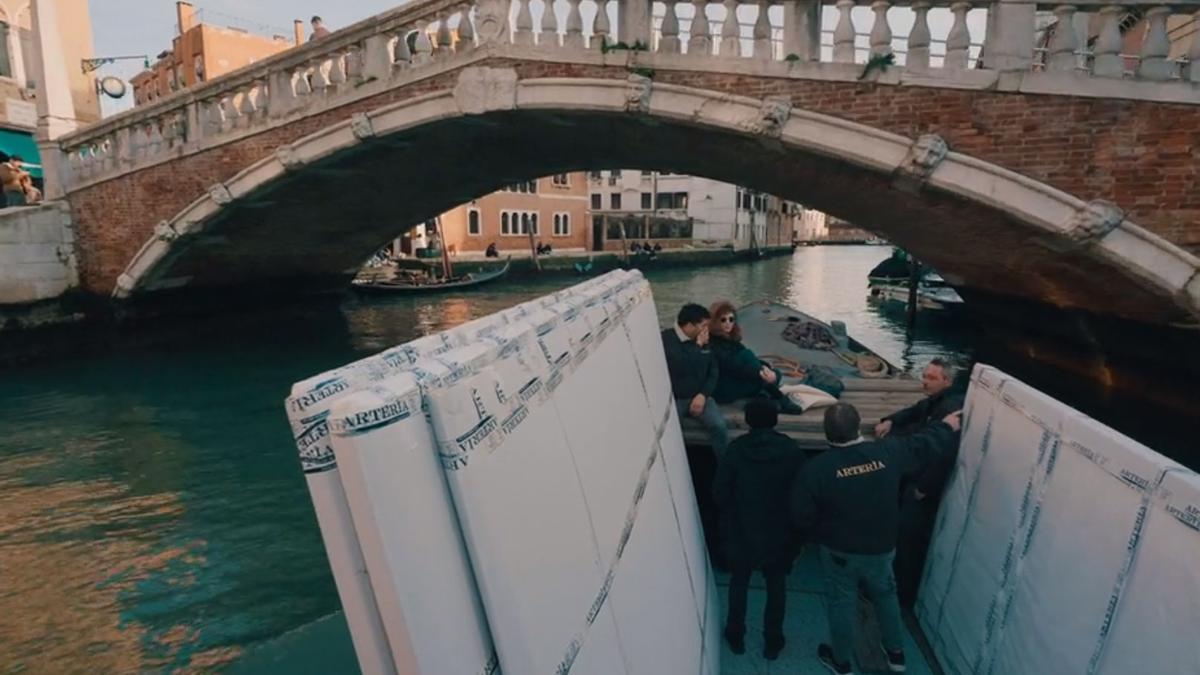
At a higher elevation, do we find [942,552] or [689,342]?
[689,342]

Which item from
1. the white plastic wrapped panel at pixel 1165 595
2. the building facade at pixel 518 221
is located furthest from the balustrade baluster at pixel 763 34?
the building facade at pixel 518 221

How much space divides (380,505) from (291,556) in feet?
12.7

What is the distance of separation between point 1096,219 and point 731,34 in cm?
340

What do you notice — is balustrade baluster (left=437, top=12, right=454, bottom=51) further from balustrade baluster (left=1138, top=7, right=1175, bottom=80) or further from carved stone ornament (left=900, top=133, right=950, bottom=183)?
balustrade baluster (left=1138, top=7, right=1175, bottom=80)

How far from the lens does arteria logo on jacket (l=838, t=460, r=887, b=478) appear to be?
2.40 m

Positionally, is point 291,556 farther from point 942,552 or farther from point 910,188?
point 910,188

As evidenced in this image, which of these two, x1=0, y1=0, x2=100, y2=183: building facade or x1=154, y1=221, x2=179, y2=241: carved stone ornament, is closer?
x1=154, y1=221, x2=179, y2=241: carved stone ornament

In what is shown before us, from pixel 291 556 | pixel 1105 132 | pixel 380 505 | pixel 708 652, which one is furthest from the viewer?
pixel 1105 132

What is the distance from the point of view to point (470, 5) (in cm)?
719

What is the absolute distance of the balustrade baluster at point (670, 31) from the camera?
658 cm

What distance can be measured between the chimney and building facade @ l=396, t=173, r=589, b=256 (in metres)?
13.4

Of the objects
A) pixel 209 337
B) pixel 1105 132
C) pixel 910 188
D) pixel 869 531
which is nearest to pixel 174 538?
pixel 869 531

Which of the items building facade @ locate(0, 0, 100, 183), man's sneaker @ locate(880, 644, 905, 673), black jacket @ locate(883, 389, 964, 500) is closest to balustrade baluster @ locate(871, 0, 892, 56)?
black jacket @ locate(883, 389, 964, 500)

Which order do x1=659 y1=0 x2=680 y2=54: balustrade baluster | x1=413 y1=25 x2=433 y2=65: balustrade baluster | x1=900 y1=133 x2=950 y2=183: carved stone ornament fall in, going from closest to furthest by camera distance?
x1=900 y1=133 x2=950 y2=183: carved stone ornament, x1=659 y1=0 x2=680 y2=54: balustrade baluster, x1=413 y1=25 x2=433 y2=65: balustrade baluster
